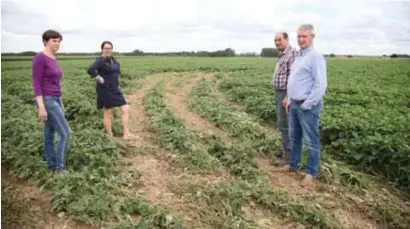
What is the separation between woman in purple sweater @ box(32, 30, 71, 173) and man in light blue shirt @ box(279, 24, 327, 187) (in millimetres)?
3091

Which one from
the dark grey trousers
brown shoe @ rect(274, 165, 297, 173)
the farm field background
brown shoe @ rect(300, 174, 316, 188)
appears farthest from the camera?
the dark grey trousers

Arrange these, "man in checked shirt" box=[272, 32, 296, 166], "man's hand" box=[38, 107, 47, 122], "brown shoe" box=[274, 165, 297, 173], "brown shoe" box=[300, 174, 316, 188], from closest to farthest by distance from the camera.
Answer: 1. "man's hand" box=[38, 107, 47, 122]
2. "brown shoe" box=[300, 174, 316, 188]
3. "man in checked shirt" box=[272, 32, 296, 166]
4. "brown shoe" box=[274, 165, 297, 173]

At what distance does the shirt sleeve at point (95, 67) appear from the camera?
699 centimetres

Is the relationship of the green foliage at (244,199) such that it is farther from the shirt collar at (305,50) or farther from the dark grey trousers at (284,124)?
the shirt collar at (305,50)

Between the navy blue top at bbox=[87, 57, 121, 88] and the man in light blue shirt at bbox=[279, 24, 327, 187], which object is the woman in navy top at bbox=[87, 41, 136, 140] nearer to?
the navy blue top at bbox=[87, 57, 121, 88]

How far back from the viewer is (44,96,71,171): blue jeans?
4.96 meters

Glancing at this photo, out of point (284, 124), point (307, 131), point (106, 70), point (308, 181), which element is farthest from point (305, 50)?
point (106, 70)

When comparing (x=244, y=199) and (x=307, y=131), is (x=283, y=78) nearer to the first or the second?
(x=307, y=131)

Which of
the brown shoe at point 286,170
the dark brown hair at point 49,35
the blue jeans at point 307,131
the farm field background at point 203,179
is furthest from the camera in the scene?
the brown shoe at point 286,170

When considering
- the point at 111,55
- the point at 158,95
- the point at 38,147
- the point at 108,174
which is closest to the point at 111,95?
the point at 111,55

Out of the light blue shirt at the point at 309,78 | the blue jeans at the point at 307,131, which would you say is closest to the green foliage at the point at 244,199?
the blue jeans at the point at 307,131

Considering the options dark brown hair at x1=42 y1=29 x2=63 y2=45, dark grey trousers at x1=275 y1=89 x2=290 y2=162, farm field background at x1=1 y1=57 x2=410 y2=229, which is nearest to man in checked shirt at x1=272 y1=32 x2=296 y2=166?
dark grey trousers at x1=275 y1=89 x2=290 y2=162

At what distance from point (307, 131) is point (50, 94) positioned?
3464mm

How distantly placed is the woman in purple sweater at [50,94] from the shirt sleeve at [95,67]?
6.43ft
